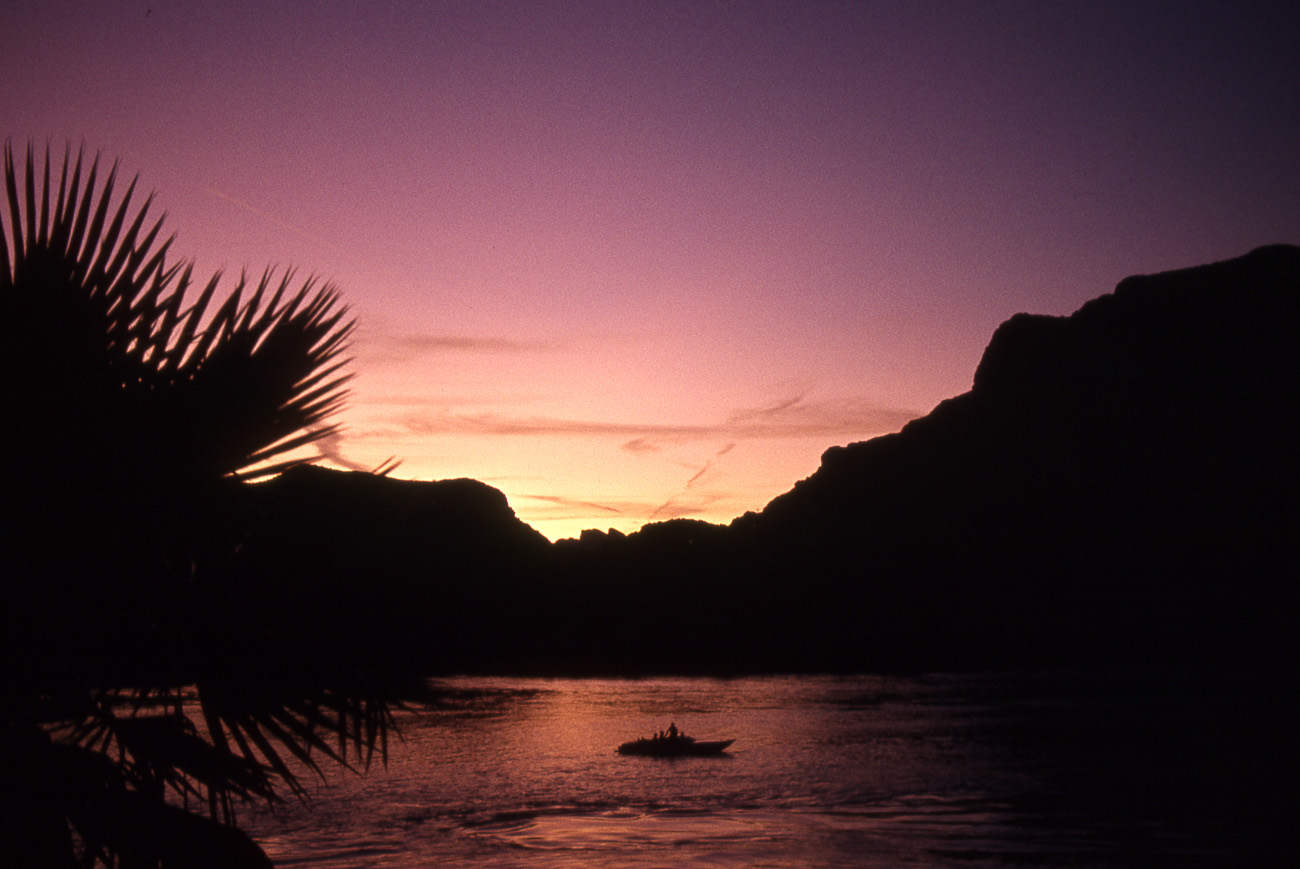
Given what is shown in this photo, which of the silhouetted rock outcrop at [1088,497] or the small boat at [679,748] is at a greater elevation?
the silhouetted rock outcrop at [1088,497]

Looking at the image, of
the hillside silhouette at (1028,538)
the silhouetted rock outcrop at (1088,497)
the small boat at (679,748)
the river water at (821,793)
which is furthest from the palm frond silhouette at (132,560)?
the silhouetted rock outcrop at (1088,497)

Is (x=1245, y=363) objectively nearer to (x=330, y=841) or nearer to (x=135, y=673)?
(x=330, y=841)

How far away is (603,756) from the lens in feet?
157

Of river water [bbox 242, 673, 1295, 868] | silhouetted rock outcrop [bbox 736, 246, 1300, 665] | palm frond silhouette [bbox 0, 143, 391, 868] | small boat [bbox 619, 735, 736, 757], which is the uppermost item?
silhouetted rock outcrop [bbox 736, 246, 1300, 665]

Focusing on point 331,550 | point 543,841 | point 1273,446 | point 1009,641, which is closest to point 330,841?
point 543,841

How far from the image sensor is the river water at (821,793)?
89.6 feet

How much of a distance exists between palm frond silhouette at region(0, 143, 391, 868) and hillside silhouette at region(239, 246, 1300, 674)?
106965 mm

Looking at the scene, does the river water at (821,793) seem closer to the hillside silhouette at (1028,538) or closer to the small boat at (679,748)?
the small boat at (679,748)

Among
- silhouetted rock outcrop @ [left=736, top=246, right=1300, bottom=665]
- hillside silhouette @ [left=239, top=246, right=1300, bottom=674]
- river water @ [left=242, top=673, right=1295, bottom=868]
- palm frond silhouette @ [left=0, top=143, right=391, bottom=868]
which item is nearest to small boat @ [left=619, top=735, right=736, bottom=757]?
river water @ [left=242, top=673, right=1295, bottom=868]

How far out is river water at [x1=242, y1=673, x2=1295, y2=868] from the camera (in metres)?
27.3

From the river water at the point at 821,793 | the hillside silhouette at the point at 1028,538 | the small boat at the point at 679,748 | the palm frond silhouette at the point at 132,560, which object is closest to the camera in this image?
the palm frond silhouette at the point at 132,560

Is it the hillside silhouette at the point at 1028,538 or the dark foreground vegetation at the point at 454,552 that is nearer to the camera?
the dark foreground vegetation at the point at 454,552

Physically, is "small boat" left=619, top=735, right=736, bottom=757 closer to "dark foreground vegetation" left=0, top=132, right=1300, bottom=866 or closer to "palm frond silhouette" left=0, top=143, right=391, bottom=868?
"dark foreground vegetation" left=0, top=132, right=1300, bottom=866

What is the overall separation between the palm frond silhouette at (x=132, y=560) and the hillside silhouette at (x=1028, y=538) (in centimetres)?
10697
